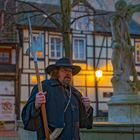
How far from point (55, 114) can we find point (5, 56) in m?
24.6

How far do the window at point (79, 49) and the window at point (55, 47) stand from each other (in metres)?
0.99

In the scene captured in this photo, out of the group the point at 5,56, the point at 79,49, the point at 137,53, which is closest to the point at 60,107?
the point at 5,56

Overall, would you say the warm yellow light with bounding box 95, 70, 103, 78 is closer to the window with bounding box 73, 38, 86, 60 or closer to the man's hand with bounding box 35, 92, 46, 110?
the window with bounding box 73, 38, 86, 60

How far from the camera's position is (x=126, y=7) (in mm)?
11328

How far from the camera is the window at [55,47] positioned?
97.0 ft

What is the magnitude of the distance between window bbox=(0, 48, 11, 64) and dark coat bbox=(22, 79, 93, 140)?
79.5 feet

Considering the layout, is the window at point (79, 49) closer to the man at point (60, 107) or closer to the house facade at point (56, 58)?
the house facade at point (56, 58)

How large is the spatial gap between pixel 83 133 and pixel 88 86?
21349 millimetres

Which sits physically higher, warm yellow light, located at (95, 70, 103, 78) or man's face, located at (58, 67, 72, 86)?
man's face, located at (58, 67, 72, 86)

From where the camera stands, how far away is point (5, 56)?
2856cm

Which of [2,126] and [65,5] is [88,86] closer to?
[2,126]

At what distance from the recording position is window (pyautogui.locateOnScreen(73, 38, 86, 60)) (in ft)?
98.9

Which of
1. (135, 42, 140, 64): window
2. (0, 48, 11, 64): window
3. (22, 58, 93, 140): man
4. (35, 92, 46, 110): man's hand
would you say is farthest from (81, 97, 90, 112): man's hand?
(135, 42, 140, 64): window

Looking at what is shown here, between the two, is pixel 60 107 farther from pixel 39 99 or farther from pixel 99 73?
pixel 99 73
